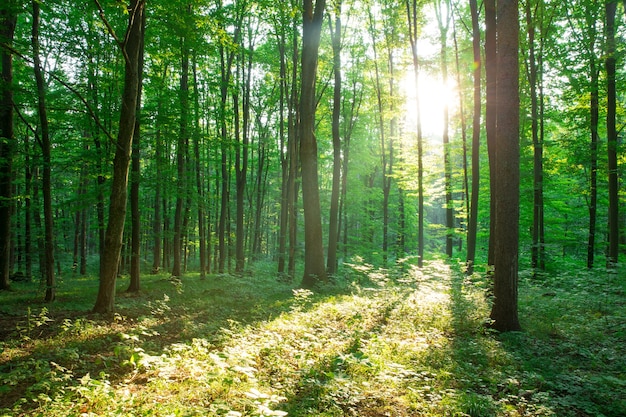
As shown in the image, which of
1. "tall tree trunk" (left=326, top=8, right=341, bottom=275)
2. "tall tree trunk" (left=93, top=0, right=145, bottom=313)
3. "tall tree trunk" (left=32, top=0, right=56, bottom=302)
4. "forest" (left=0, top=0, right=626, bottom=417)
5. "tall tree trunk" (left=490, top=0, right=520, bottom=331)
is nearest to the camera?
"forest" (left=0, top=0, right=626, bottom=417)

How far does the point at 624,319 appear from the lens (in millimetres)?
7227

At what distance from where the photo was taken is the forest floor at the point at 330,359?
374 centimetres

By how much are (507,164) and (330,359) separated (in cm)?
513

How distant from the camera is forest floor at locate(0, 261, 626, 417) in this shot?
3.74 m

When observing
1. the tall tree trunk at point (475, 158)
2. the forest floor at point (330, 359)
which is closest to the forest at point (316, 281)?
the forest floor at point (330, 359)

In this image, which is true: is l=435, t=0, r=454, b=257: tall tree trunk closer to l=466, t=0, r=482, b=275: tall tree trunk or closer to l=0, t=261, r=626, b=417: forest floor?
l=466, t=0, r=482, b=275: tall tree trunk

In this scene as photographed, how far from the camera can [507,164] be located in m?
6.93

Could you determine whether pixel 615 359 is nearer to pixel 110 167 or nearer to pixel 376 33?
pixel 110 167

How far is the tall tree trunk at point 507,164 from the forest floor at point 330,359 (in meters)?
0.59

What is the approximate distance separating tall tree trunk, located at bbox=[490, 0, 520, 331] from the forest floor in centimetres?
59

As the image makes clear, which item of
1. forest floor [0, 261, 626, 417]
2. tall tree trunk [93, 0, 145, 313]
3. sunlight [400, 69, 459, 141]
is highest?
sunlight [400, 69, 459, 141]

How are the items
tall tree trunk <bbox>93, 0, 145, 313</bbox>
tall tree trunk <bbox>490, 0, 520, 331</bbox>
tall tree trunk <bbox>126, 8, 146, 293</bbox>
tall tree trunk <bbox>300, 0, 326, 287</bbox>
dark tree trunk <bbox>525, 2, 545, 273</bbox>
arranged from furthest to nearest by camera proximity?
dark tree trunk <bbox>525, 2, 545, 273</bbox> < tall tree trunk <bbox>300, 0, 326, 287</bbox> < tall tree trunk <bbox>126, 8, 146, 293</bbox> < tall tree trunk <bbox>93, 0, 145, 313</bbox> < tall tree trunk <bbox>490, 0, 520, 331</bbox>

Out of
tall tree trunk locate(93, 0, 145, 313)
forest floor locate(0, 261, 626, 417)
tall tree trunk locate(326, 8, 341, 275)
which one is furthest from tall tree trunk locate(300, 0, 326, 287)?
tall tree trunk locate(93, 0, 145, 313)

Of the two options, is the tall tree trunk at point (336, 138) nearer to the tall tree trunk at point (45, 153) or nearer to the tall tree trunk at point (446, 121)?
the tall tree trunk at point (446, 121)
